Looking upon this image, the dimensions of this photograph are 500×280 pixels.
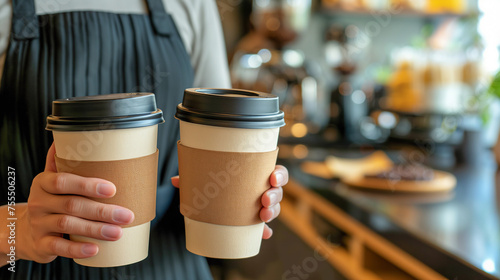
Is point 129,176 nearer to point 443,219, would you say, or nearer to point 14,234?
point 14,234

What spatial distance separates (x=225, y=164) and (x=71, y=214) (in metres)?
0.19

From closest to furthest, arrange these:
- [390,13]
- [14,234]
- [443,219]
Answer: [14,234], [443,219], [390,13]

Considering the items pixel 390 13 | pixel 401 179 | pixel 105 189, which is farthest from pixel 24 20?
pixel 390 13

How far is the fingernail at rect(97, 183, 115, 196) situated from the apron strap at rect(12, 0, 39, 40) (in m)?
0.39

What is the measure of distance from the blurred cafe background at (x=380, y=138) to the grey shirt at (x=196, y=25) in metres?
0.61

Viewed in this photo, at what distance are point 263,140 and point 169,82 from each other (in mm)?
331

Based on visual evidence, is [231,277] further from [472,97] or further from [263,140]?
[472,97]

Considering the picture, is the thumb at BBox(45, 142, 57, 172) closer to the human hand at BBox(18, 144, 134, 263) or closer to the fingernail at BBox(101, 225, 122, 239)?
the human hand at BBox(18, 144, 134, 263)

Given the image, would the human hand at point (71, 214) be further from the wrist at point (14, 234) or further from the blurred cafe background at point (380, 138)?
the blurred cafe background at point (380, 138)

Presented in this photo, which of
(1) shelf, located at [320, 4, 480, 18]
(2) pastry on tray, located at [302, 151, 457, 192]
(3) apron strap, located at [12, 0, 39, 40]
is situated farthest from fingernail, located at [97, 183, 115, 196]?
(1) shelf, located at [320, 4, 480, 18]

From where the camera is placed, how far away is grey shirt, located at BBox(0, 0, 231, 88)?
2.98ft

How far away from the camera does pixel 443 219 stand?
1.36 meters

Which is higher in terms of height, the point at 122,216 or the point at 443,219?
the point at 122,216

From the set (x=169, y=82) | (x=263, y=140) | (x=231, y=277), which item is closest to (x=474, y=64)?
(x=231, y=277)
